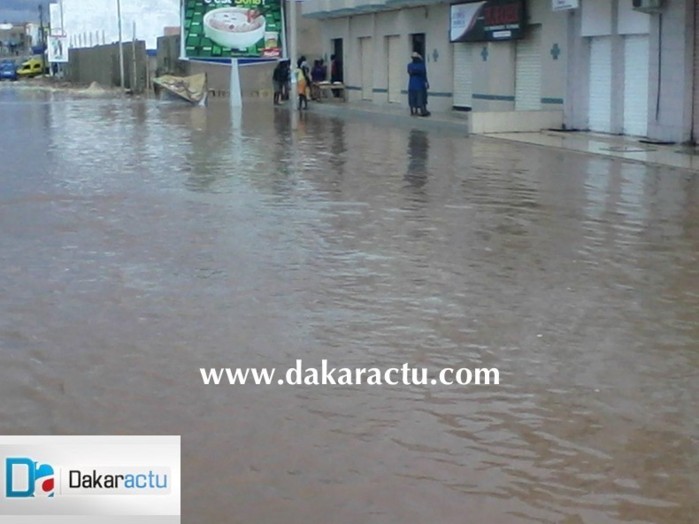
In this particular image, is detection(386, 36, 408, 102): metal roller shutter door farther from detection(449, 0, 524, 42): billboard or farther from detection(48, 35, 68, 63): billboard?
detection(48, 35, 68, 63): billboard

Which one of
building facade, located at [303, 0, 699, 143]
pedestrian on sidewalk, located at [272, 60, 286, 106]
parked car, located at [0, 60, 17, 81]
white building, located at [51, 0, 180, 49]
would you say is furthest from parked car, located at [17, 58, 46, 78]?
building facade, located at [303, 0, 699, 143]

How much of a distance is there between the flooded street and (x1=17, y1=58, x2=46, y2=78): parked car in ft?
318

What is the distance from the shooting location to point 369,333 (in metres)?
7.79

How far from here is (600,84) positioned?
24.7 meters

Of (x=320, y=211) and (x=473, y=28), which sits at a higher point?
(x=473, y=28)

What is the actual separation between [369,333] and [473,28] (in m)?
24.1

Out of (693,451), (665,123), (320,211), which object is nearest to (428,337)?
(693,451)

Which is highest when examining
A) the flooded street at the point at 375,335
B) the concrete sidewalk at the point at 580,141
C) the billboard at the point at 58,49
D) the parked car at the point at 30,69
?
the billboard at the point at 58,49

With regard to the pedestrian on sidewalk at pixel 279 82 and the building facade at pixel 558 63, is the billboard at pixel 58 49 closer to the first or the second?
the pedestrian on sidewalk at pixel 279 82

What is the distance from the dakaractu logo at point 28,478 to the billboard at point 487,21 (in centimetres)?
2493

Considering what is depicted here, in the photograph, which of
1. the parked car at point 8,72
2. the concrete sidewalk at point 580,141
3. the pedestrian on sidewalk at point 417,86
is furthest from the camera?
the parked car at point 8,72

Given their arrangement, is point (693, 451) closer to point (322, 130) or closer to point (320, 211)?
point (320, 211)

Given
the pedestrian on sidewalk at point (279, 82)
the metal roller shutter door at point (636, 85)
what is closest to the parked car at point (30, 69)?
the pedestrian on sidewalk at point (279, 82)

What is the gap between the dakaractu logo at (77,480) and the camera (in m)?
4.59
